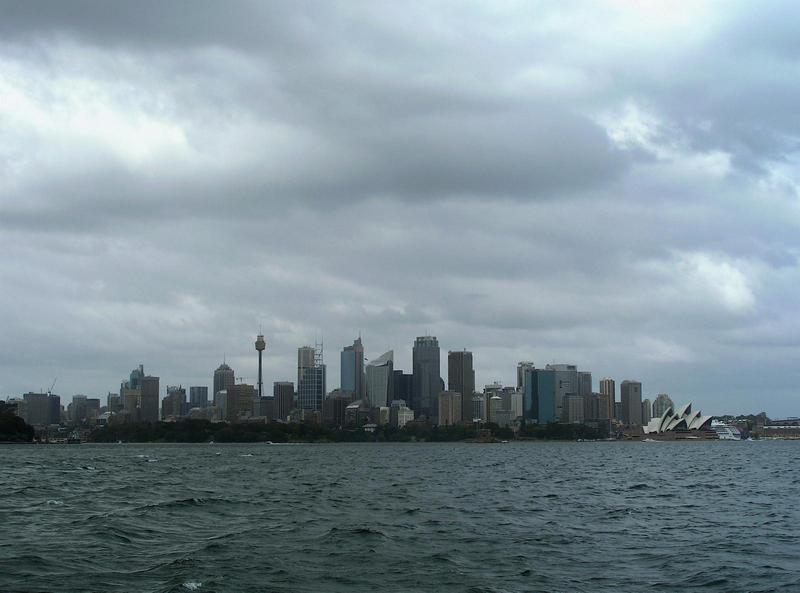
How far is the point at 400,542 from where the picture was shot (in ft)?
120

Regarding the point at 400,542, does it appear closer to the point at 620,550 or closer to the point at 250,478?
the point at 620,550

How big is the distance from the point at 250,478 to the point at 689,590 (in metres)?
58.7

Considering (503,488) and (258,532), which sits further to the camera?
(503,488)

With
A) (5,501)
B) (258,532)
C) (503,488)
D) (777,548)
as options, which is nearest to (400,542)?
(258,532)

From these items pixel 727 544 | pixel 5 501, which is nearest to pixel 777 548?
pixel 727 544

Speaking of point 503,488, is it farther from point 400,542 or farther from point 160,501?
point 400,542

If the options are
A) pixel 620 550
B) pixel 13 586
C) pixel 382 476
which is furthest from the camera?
pixel 382 476

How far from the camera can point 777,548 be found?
35.9m

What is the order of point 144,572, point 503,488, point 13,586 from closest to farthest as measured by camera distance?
point 13,586 < point 144,572 < point 503,488

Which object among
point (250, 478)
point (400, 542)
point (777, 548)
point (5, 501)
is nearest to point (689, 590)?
point (777, 548)

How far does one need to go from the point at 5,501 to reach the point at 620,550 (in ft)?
115

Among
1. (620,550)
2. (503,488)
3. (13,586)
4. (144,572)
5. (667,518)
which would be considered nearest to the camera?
(13,586)

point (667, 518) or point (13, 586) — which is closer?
point (13, 586)

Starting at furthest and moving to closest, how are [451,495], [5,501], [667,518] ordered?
[451,495] → [5,501] → [667,518]
